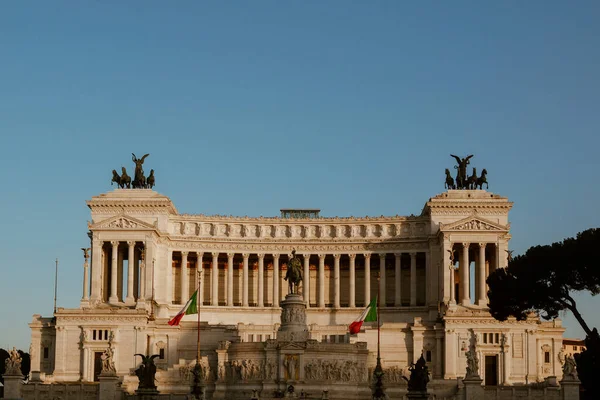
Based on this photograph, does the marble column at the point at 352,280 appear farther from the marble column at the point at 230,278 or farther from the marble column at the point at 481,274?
the marble column at the point at 481,274

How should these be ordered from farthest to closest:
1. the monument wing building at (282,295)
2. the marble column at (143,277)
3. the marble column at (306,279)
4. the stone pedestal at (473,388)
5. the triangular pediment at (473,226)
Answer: the marble column at (306,279) < the triangular pediment at (473,226) < the marble column at (143,277) < the monument wing building at (282,295) < the stone pedestal at (473,388)

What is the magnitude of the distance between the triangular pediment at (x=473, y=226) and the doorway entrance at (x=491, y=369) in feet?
56.8

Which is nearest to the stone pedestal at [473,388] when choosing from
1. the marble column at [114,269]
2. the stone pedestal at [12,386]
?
the stone pedestal at [12,386]

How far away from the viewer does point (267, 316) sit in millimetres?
136625

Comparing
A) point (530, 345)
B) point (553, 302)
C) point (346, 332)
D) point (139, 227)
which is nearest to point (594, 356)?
point (553, 302)

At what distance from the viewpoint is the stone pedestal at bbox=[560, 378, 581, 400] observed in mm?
92750

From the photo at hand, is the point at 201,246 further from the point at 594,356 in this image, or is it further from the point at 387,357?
the point at 594,356

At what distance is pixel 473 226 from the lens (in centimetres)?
13025

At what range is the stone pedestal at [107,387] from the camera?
319 ft

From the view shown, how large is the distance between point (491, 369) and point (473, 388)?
21975mm

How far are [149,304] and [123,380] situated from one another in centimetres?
2233

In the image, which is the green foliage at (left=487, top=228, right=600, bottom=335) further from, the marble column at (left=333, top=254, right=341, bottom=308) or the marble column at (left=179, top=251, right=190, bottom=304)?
the marble column at (left=179, top=251, right=190, bottom=304)

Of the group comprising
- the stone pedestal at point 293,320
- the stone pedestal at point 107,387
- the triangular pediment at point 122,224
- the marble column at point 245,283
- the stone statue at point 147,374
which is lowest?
the stone pedestal at point 107,387

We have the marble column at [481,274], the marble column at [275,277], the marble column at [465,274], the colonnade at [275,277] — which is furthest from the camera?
the marble column at [275,277]
